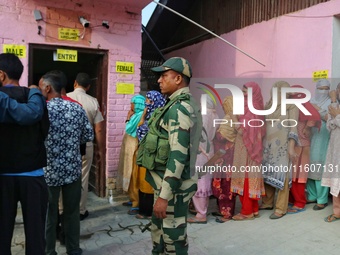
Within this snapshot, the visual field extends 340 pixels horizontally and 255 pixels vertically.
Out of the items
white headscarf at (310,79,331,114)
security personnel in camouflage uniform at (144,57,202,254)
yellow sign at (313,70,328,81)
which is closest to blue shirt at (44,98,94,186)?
security personnel in camouflage uniform at (144,57,202,254)

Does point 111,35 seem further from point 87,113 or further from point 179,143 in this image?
point 179,143

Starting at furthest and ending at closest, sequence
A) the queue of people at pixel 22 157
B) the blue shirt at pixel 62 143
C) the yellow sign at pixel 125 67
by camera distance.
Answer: the yellow sign at pixel 125 67
the blue shirt at pixel 62 143
the queue of people at pixel 22 157

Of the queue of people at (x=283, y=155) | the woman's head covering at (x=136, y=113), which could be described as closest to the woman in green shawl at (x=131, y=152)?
the woman's head covering at (x=136, y=113)

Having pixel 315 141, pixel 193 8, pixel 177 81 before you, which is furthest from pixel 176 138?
pixel 193 8

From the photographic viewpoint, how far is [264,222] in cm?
409

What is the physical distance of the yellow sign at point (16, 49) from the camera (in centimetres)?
423

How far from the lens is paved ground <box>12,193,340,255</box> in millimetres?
3387

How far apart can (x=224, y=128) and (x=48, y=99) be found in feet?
7.22

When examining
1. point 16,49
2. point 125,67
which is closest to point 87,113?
point 125,67

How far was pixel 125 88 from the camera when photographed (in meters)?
5.01

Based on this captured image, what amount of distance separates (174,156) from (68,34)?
121 inches

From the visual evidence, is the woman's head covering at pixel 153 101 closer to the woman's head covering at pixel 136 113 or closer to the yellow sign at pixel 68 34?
the woman's head covering at pixel 136 113

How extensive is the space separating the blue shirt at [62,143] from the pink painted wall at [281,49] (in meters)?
3.25

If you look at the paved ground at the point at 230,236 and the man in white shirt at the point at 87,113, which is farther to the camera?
the man in white shirt at the point at 87,113
